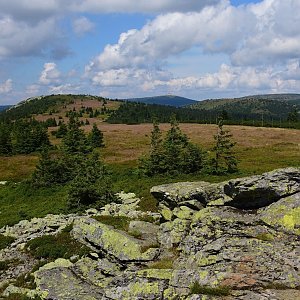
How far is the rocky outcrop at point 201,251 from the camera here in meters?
11.7

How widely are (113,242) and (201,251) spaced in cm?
494

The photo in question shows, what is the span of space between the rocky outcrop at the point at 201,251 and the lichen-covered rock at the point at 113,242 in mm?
43

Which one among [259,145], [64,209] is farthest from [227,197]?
[259,145]

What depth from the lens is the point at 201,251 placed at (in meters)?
13.5

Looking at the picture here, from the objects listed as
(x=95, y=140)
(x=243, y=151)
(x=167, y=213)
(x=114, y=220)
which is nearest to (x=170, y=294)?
(x=167, y=213)

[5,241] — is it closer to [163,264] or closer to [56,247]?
[56,247]

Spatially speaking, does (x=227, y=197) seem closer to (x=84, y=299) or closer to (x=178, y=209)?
(x=178, y=209)

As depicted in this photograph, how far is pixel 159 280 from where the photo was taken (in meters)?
12.4

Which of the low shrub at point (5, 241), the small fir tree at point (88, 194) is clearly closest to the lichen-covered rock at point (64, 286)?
the low shrub at point (5, 241)

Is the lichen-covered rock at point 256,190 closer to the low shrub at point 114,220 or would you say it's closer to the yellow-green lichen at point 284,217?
the yellow-green lichen at point 284,217

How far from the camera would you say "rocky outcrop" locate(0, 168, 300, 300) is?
11.7 metres

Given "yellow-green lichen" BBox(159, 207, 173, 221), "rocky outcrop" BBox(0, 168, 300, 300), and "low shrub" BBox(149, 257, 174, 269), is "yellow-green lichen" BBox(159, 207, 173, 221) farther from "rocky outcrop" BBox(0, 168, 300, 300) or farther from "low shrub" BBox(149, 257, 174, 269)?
"low shrub" BBox(149, 257, 174, 269)

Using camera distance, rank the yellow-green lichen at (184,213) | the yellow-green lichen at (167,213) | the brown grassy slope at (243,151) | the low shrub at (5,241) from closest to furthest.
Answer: the yellow-green lichen at (184,213) < the yellow-green lichen at (167,213) < the low shrub at (5,241) < the brown grassy slope at (243,151)

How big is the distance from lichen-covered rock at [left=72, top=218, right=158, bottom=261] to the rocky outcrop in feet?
0.14
